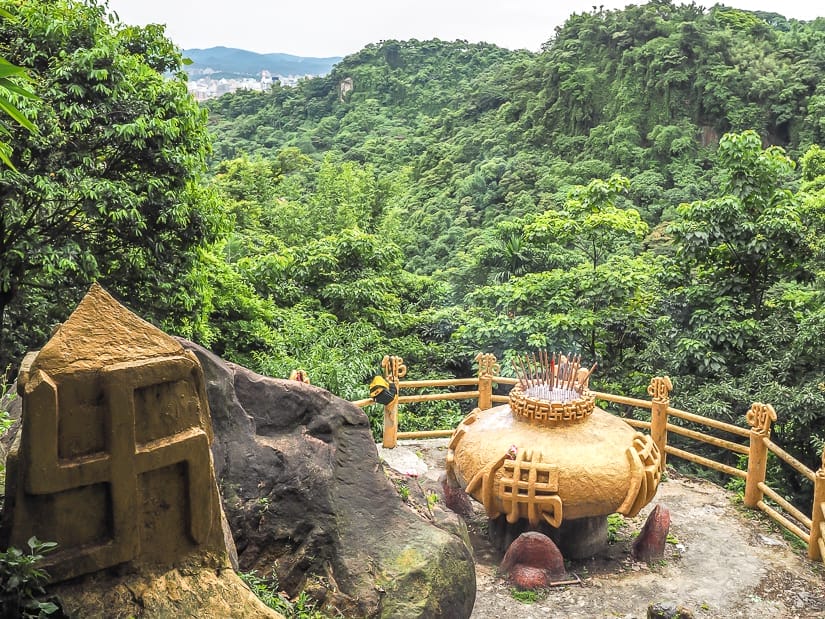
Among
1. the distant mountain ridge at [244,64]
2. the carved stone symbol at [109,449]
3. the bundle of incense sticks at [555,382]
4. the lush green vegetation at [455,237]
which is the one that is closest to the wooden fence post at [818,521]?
the bundle of incense sticks at [555,382]

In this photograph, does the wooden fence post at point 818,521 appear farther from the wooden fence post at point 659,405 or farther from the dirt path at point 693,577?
the wooden fence post at point 659,405

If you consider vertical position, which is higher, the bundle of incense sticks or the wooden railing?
the bundle of incense sticks

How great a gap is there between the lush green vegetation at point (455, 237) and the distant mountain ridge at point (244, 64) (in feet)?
154

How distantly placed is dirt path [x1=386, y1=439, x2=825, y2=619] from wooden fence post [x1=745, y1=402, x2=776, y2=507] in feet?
0.75

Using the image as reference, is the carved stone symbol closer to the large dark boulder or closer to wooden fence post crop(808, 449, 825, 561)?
the large dark boulder

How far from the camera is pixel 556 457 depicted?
285 inches

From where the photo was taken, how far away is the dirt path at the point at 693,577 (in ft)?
22.6

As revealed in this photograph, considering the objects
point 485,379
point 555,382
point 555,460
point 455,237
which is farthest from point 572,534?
point 455,237

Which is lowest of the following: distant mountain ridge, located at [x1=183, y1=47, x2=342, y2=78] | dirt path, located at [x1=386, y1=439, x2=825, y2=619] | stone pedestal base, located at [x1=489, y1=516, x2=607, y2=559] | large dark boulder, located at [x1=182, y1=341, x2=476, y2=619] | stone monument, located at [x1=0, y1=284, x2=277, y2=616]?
dirt path, located at [x1=386, y1=439, x2=825, y2=619]

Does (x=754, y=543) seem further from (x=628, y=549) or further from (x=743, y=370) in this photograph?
(x=743, y=370)

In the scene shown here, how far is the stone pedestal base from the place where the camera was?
761 centimetres

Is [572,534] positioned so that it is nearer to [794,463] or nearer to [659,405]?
[794,463]

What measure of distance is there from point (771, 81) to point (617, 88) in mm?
5915

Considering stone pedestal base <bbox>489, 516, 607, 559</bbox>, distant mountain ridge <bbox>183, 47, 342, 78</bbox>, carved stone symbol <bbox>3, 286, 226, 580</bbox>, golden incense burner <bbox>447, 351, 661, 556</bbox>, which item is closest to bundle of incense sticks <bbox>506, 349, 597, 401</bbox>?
golden incense burner <bbox>447, 351, 661, 556</bbox>
